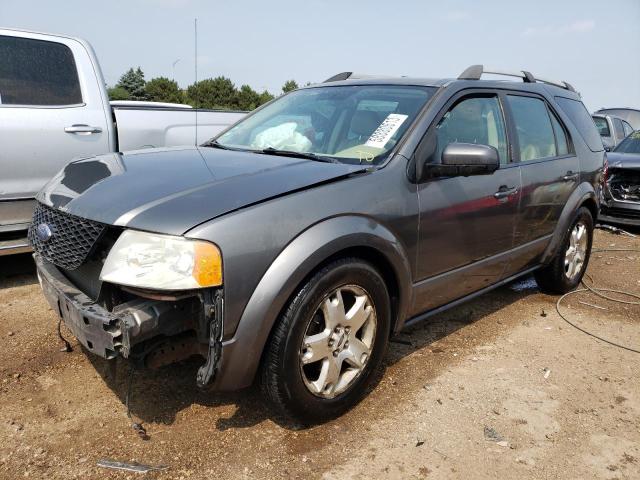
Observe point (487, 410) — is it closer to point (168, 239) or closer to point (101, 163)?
point (168, 239)

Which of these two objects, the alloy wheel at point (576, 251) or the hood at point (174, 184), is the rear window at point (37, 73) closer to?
the hood at point (174, 184)

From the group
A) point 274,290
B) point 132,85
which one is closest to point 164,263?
point 274,290

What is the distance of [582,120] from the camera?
4.75m

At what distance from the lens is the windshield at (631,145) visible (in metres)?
8.91

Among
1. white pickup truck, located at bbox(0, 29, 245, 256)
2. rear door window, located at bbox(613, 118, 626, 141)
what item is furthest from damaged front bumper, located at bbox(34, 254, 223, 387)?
rear door window, located at bbox(613, 118, 626, 141)

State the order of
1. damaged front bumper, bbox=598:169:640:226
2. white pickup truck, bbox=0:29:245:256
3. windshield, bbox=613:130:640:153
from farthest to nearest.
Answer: windshield, bbox=613:130:640:153 < damaged front bumper, bbox=598:169:640:226 < white pickup truck, bbox=0:29:245:256

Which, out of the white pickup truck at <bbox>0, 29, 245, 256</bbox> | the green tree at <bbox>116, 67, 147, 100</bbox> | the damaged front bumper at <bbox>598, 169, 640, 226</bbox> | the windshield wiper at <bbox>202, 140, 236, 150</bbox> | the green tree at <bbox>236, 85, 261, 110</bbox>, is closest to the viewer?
the windshield wiper at <bbox>202, 140, 236, 150</bbox>

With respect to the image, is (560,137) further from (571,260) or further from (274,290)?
(274,290)

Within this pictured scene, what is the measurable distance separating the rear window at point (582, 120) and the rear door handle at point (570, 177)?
0.47m

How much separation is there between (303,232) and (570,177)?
9.38 ft

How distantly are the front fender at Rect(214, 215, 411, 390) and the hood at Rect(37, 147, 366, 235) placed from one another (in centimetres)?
24

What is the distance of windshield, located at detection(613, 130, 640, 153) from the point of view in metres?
8.91

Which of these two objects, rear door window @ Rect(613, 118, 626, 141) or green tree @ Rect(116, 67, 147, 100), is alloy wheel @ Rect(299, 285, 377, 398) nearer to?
rear door window @ Rect(613, 118, 626, 141)

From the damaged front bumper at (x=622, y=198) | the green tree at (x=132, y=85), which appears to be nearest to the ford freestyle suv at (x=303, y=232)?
the damaged front bumper at (x=622, y=198)
